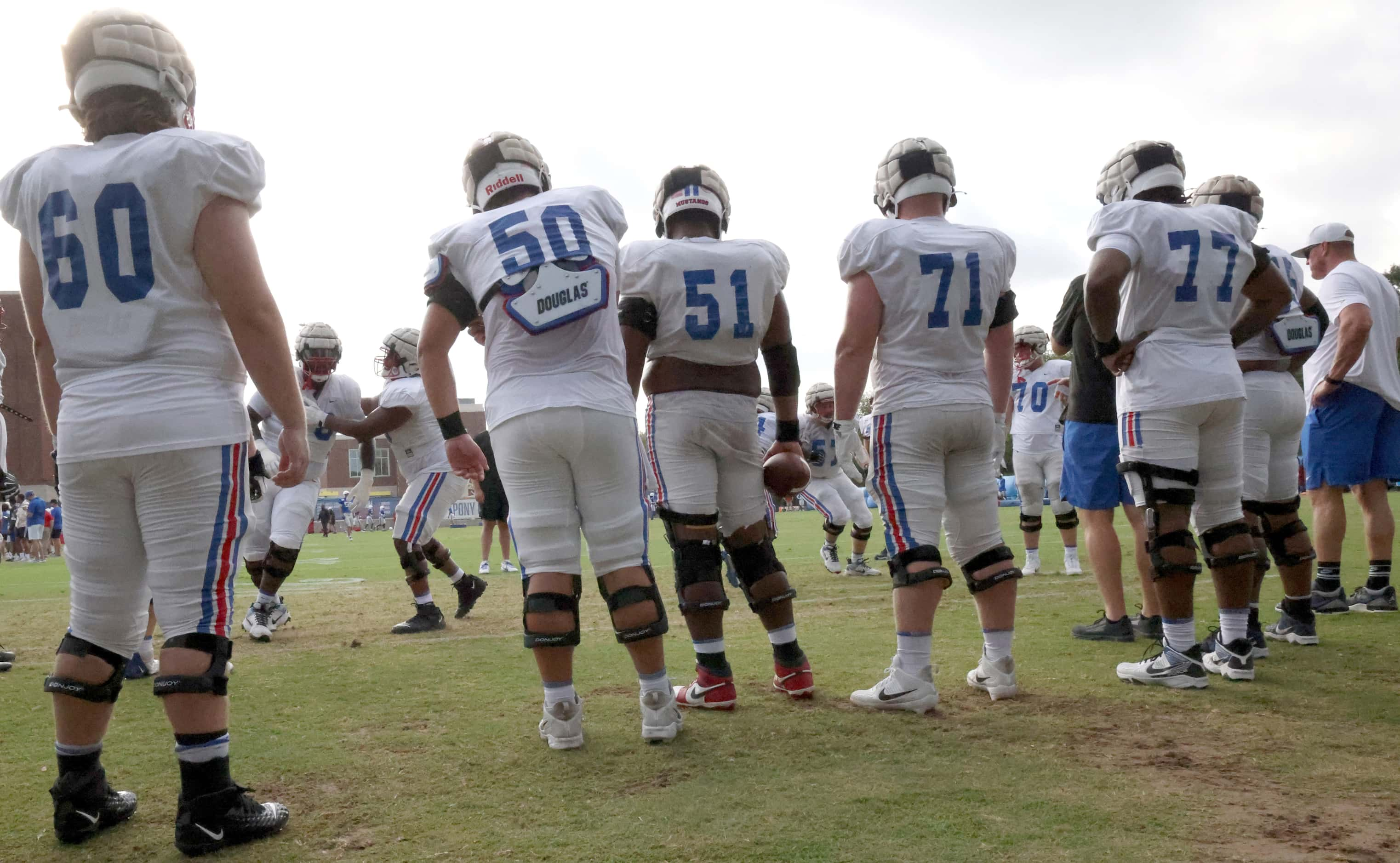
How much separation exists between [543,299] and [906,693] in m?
2.12

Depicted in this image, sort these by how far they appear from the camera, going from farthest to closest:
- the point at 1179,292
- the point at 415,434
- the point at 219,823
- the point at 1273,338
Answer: the point at 415,434, the point at 1273,338, the point at 1179,292, the point at 219,823

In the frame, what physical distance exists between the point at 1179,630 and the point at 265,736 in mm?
3880

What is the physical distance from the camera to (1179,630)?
4520mm

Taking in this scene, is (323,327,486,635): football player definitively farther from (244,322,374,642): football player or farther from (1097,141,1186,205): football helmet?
(1097,141,1186,205): football helmet

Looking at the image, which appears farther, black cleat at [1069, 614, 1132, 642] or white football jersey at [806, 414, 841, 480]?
white football jersey at [806, 414, 841, 480]

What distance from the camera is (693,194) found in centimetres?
452

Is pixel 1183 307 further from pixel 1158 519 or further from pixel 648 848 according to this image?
pixel 648 848

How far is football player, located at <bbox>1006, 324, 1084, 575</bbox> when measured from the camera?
416 inches

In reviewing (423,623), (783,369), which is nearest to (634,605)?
(783,369)

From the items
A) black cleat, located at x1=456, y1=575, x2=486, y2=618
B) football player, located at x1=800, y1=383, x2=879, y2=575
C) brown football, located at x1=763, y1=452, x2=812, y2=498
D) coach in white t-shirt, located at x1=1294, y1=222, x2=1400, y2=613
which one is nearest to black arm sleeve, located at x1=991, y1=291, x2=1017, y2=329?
brown football, located at x1=763, y1=452, x2=812, y2=498

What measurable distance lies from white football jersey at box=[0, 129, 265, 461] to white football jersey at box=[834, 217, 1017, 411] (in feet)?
8.19

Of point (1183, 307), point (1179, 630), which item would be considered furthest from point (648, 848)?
point (1183, 307)

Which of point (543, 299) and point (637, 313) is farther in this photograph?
point (637, 313)

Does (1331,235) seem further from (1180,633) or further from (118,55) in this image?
(118,55)
